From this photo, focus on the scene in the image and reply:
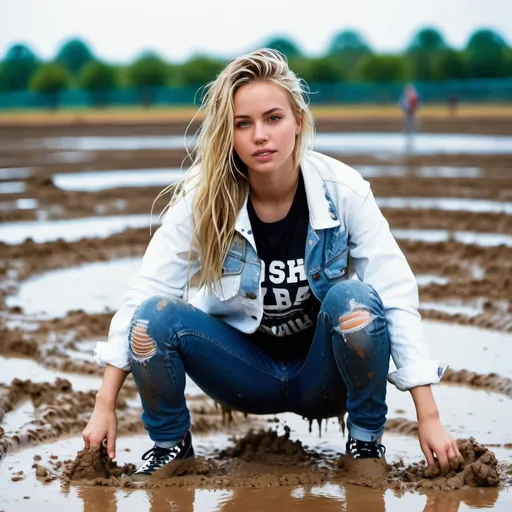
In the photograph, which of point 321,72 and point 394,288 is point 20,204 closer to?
point 394,288

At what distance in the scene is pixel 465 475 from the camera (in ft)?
10.9

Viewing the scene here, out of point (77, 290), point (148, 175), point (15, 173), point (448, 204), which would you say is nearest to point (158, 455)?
point (77, 290)

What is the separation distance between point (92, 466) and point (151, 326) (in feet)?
1.81

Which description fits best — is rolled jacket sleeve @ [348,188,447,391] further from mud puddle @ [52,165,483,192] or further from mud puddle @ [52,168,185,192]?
mud puddle @ [52,165,483,192]

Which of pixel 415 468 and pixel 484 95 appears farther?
pixel 484 95

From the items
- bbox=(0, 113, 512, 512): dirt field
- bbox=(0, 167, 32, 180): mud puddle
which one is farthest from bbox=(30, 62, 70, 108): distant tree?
bbox=(0, 113, 512, 512): dirt field

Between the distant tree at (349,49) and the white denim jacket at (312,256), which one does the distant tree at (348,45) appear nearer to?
the distant tree at (349,49)

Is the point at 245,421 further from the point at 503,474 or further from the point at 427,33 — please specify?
the point at 427,33

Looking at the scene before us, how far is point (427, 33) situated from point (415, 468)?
111788 millimetres

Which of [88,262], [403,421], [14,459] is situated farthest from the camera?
[88,262]

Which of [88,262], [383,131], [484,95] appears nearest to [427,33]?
[484,95]

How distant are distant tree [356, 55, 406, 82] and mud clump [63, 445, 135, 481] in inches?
2703

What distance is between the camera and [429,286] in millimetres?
6934

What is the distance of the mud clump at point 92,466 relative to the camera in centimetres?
348
